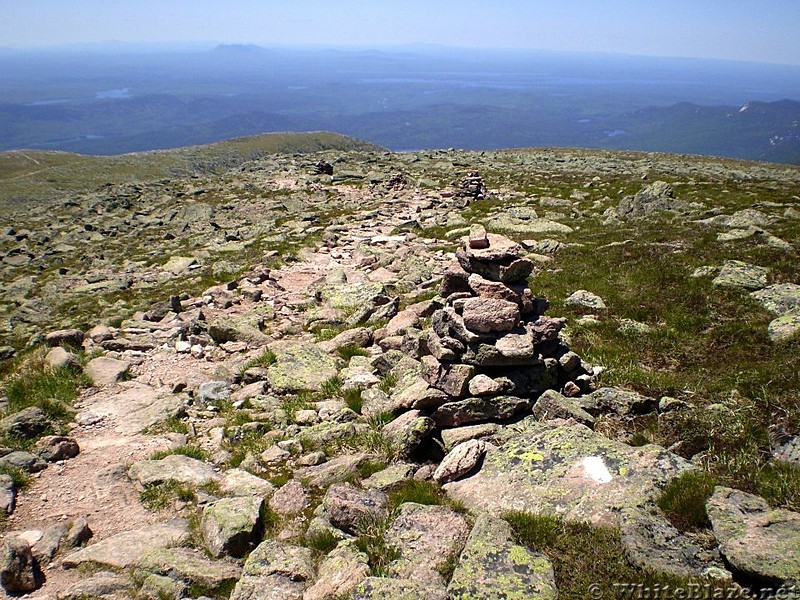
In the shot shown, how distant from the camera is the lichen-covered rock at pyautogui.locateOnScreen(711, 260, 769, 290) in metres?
14.9

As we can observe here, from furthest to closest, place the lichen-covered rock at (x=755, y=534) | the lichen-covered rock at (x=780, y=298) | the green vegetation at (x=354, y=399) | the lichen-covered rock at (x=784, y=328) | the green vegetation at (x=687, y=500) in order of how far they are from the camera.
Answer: the lichen-covered rock at (x=780, y=298), the lichen-covered rock at (x=784, y=328), the green vegetation at (x=354, y=399), the green vegetation at (x=687, y=500), the lichen-covered rock at (x=755, y=534)

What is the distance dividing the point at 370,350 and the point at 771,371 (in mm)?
9606

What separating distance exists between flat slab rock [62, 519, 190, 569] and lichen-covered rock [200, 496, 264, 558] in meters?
0.42

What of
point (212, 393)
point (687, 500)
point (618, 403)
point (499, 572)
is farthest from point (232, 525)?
point (618, 403)

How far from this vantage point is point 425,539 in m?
6.75

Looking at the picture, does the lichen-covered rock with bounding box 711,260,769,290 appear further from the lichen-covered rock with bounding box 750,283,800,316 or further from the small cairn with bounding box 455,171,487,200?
the small cairn with bounding box 455,171,487,200

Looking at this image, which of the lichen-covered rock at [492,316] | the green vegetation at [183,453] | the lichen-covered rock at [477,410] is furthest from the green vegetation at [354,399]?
the green vegetation at [183,453]

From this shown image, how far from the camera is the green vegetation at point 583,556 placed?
563 centimetres

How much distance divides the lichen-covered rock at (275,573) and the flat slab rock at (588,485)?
8.58 ft

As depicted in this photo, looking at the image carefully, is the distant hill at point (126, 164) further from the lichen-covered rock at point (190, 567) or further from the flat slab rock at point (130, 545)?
the lichen-covered rock at point (190, 567)

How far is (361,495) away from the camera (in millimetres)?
7723

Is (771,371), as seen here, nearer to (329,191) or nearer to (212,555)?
(212,555)

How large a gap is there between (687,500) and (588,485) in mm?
1333

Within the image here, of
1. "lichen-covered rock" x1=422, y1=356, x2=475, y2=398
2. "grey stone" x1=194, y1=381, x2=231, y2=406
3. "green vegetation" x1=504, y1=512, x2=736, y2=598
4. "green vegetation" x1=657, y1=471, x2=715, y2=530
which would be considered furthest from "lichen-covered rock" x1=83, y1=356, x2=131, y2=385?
"green vegetation" x1=657, y1=471, x2=715, y2=530
